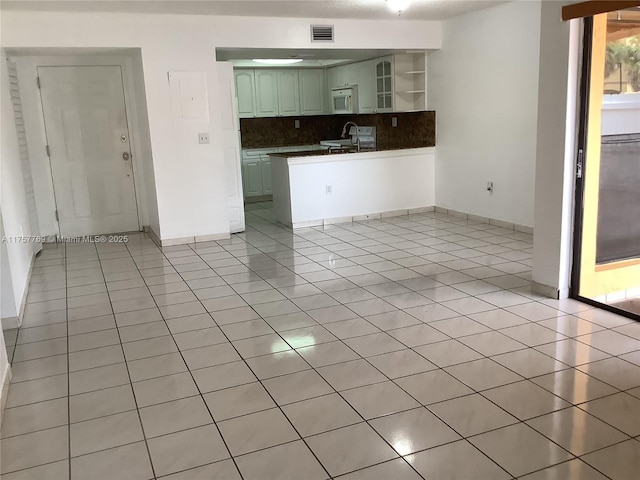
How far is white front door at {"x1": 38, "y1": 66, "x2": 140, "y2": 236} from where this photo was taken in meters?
6.34

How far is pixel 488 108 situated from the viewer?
20.4 ft

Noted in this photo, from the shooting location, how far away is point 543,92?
3812 mm

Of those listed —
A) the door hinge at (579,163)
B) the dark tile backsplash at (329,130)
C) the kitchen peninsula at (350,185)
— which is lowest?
the kitchen peninsula at (350,185)

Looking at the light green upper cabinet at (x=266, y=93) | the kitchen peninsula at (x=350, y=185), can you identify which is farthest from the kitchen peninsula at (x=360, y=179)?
the light green upper cabinet at (x=266, y=93)

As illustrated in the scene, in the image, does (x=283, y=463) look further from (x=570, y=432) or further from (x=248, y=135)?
(x=248, y=135)

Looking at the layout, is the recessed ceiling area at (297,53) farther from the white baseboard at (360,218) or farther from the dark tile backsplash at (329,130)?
the white baseboard at (360,218)

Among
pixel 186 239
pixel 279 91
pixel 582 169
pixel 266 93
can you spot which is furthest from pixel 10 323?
pixel 279 91

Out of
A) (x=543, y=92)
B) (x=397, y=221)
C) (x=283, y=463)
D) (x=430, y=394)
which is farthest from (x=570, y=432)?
(x=397, y=221)

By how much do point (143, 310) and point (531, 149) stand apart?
4018 millimetres

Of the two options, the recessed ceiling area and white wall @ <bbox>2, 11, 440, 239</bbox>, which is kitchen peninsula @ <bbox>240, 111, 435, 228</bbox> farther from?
the recessed ceiling area

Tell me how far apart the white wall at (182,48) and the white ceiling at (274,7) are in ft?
0.55

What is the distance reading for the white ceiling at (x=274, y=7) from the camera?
4.92m

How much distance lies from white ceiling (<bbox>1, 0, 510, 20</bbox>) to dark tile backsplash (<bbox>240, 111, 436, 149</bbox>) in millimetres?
1555

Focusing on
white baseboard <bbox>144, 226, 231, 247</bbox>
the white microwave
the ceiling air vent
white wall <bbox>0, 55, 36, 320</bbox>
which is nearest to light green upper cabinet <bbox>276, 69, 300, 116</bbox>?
the white microwave
